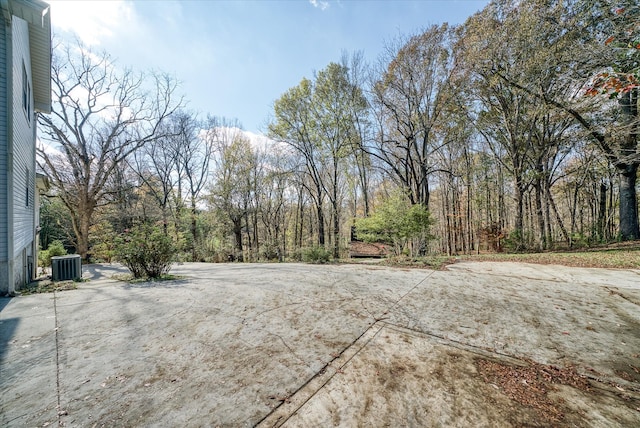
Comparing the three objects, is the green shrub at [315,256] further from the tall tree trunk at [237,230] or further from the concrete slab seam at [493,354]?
the tall tree trunk at [237,230]

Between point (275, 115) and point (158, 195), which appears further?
point (158, 195)

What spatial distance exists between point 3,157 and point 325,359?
22.8 ft

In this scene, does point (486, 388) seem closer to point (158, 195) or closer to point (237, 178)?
point (237, 178)

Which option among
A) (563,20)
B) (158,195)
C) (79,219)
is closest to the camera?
(563,20)

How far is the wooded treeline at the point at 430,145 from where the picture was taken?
772cm

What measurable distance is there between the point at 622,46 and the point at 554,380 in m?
6.43

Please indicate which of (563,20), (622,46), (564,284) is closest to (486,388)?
(564,284)

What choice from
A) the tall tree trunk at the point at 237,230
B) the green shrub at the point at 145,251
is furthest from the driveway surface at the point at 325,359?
the tall tree trunk at the point at 237,230

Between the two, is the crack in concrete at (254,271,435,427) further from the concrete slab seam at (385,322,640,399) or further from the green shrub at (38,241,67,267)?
the green shrub at (38,241,67,267)

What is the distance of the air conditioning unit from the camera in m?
6.63

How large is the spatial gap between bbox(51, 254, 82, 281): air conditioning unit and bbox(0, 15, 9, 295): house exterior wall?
260 centimetres

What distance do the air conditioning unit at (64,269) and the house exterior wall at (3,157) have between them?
8.53ft

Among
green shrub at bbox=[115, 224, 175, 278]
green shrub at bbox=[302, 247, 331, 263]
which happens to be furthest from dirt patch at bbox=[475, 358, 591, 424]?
green shrub at bbox=[302, 247, 331, 263]

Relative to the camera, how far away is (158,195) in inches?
754
